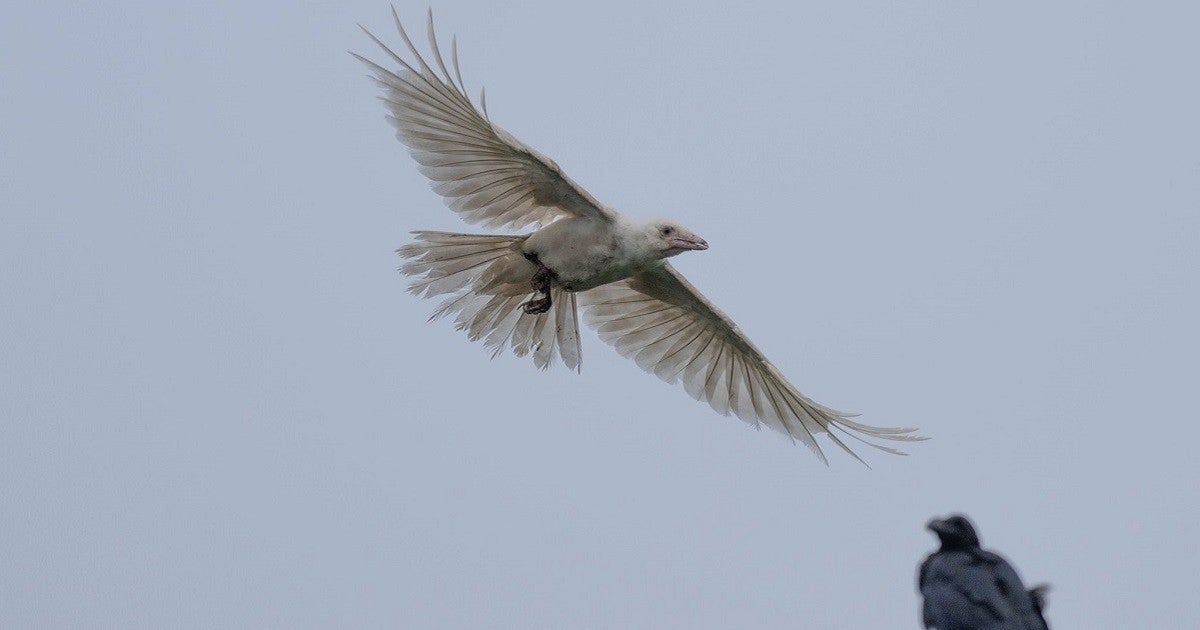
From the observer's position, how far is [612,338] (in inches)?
555

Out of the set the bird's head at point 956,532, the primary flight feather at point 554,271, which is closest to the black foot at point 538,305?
the primary flight feather at point 554,271

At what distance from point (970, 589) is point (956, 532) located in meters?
0.35

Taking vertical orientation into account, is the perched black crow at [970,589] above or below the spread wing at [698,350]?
below

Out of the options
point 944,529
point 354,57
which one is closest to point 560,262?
point 354,57

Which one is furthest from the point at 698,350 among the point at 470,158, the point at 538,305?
the point at 470,158

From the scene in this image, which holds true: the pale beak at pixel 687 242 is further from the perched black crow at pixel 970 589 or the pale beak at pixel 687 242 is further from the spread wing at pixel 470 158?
the perched black crow at pixel 970 589

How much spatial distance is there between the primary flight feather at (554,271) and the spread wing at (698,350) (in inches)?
0.4

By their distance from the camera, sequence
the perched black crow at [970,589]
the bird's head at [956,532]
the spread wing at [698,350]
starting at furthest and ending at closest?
the spread wing at [698,350]
the bird's head at [956,532]
the perched black crow at [970,589]

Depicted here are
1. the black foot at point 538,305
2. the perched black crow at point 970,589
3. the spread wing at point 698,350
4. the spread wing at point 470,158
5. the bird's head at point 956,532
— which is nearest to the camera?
the perched black crow at point 970,589

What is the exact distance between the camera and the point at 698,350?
556 inches

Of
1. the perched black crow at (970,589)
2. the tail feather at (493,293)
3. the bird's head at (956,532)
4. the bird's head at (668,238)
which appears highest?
the bird's head at (668,238)

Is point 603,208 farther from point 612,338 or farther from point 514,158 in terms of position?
point 612,338

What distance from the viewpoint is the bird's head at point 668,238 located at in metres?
12.5

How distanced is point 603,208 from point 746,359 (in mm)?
2056
